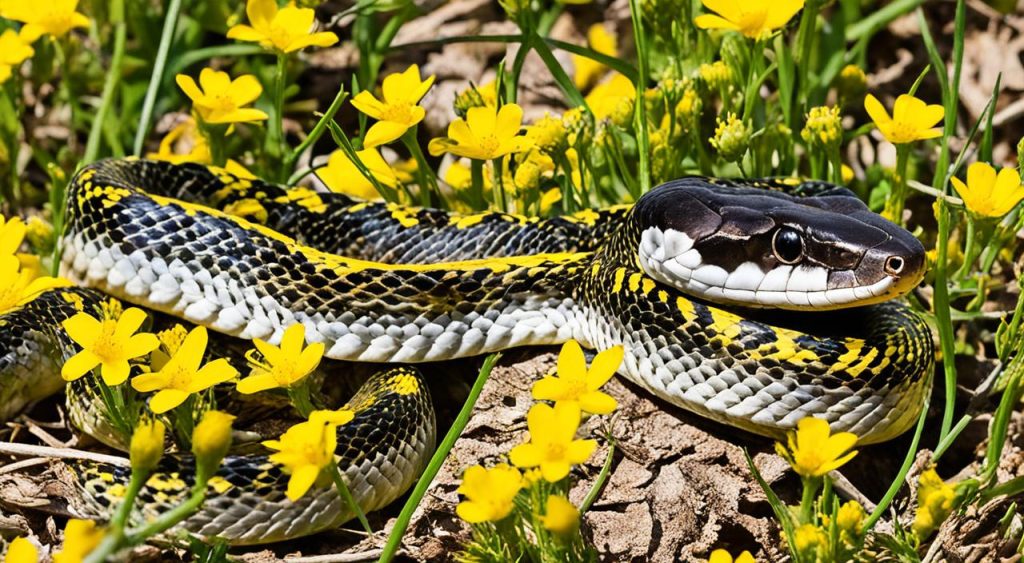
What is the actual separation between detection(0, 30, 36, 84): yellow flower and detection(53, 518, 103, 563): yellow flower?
3.34m

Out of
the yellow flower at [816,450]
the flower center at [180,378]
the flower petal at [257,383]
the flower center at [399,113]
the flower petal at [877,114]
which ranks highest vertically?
the flower center at [399,113]

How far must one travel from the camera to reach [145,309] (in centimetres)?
573

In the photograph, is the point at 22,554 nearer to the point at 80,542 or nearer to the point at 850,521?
the point at 80,542

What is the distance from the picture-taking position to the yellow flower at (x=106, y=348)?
4301mm

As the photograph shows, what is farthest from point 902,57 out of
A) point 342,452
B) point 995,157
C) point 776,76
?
point 342,452

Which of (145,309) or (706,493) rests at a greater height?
(145,309)

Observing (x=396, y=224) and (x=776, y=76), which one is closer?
(x=396, y=224)

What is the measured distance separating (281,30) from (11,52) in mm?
1484

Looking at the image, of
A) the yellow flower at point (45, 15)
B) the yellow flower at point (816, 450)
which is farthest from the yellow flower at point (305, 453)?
the yellow flower at point (45, 15)

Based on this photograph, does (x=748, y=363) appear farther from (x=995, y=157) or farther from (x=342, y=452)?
(x=995, y=157)

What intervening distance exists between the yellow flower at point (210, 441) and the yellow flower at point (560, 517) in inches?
40.5

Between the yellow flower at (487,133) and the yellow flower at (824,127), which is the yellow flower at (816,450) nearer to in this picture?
the yellow flower at (824,127)

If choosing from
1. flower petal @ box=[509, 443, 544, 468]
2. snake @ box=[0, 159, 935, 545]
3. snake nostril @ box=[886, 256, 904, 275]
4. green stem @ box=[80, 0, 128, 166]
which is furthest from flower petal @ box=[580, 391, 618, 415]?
green stem @ box=[80, 0, 128, 166]

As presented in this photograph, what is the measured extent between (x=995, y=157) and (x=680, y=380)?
3458mm
